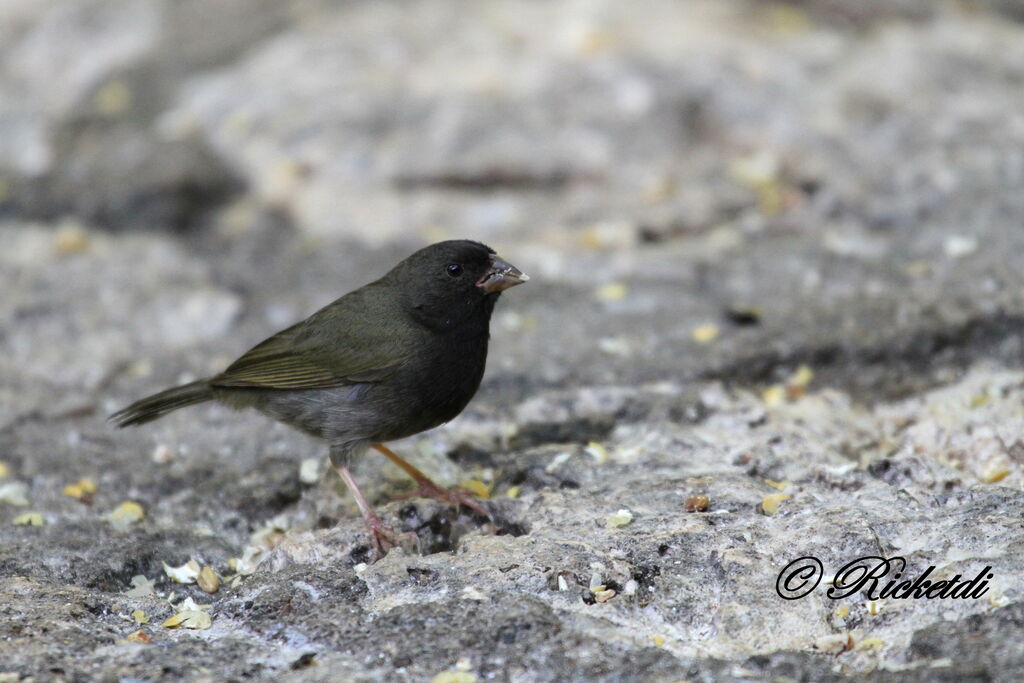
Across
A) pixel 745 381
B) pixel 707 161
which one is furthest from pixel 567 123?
pixel 745 381

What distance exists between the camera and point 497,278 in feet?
15.1

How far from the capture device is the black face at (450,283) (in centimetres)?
453

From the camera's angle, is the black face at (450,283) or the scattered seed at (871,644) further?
the black face at (450,283)

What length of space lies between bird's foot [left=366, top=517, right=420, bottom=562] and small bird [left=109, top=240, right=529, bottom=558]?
0.39 ft

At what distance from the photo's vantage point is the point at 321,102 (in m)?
7.47

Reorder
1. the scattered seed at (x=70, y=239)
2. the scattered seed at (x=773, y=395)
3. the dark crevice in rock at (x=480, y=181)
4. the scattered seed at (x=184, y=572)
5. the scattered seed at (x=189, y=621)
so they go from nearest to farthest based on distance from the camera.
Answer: the scattered seed at (x=189, y=621) → the scattered seed at (x=184, y=572) → the scattered seed at (x=773, y=395) → the scattered seed at (x=70, y=239) → the dark crevice in rock at (x=480, y=181)

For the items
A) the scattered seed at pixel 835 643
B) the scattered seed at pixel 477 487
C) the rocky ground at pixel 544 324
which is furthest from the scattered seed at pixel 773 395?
the scattered seed at pixel 835 643

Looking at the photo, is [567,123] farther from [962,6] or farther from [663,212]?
[962,6]

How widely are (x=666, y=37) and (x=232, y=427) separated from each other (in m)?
4.28

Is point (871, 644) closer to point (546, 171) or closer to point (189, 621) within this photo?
point (189, 621)

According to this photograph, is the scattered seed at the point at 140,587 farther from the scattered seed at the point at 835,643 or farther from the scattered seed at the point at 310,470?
the scattered seed at the point at 835,643

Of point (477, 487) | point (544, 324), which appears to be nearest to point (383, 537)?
point (477, 487)

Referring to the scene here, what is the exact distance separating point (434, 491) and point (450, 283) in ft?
2.82

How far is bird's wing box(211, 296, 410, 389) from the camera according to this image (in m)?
4.46
